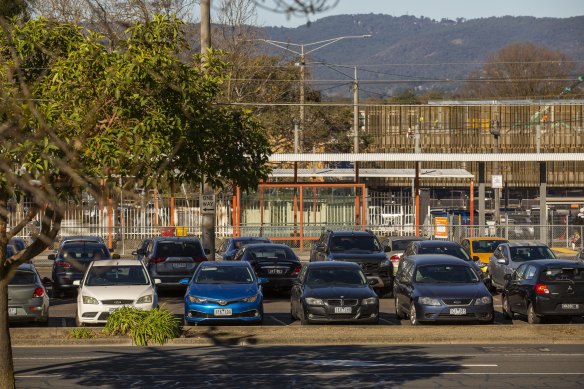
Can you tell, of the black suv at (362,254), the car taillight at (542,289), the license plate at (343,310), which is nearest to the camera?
the license plate at (343,310)

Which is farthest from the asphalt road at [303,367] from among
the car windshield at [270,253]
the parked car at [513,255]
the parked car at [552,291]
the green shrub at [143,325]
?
the parked car at [513,255]

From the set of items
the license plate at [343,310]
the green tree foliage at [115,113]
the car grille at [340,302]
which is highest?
the green tree foliage at [115,113]

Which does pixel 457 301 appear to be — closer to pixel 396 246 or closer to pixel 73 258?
pixel 73 258

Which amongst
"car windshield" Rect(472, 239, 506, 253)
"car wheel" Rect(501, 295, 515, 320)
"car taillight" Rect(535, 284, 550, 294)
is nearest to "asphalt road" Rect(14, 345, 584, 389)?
"car taillight" Rect(535, 284, 550, 294)

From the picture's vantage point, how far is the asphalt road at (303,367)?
16.0 m

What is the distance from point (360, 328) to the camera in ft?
71.4

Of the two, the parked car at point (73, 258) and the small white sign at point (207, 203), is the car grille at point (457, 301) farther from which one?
the parked car at point (73, 258)

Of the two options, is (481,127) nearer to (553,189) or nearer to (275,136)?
(553,189)

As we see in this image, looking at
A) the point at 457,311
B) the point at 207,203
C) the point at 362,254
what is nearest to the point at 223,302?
the point at 457,311

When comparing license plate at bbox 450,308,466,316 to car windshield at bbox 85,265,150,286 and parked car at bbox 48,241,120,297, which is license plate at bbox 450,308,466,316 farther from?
parked car at bbox 48,241,120,297

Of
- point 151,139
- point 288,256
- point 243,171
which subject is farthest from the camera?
point 288,256

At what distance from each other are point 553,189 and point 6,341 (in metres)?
86.4

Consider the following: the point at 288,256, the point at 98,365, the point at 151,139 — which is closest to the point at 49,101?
the point at 151,139

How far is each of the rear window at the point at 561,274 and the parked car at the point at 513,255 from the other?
708 centimetres
